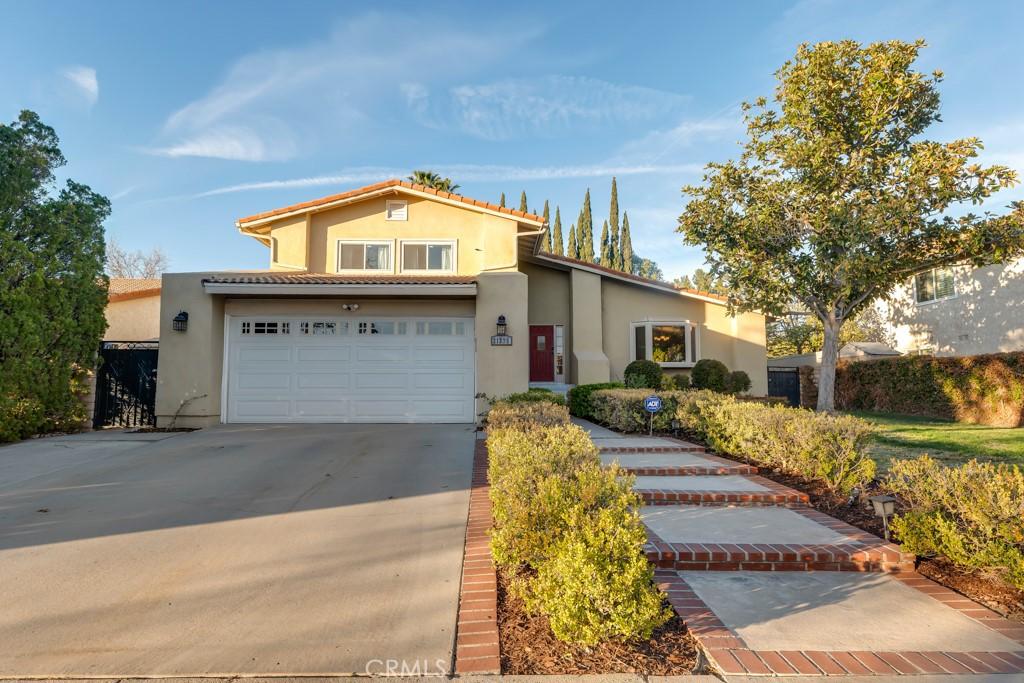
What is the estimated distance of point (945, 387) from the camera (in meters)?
15.3

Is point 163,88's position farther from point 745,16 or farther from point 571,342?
point 745,16

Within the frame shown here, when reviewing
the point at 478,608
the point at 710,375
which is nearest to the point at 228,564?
the point at 478,608

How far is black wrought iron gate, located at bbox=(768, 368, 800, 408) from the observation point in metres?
20.5

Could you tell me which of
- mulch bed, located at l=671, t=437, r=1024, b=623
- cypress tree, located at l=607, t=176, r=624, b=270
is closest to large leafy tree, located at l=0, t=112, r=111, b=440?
mulch bed, located at l=671, t=437, r=1024, b=623

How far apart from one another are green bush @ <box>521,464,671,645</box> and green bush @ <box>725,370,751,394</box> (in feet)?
42.7

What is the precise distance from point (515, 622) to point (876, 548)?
10.1 feet

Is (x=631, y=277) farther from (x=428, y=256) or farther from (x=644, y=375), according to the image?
(x=428, y=256)

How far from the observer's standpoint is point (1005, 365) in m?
13.7

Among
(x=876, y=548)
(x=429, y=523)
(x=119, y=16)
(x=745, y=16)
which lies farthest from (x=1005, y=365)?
(x=119, y=16)

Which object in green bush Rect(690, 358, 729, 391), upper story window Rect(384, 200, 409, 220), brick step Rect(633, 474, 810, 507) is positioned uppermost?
upper story window Rect(384, 200, 409, 220)

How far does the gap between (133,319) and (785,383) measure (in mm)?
23698

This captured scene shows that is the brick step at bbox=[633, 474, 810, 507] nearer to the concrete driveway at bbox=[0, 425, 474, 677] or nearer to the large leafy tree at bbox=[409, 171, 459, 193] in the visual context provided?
the concrete driveway at bbox=[0, 425, 474, 677]

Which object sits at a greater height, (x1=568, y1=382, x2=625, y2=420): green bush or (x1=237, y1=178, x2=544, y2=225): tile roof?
(x1=237, y1=178, x2=544, y2=225): tile roof

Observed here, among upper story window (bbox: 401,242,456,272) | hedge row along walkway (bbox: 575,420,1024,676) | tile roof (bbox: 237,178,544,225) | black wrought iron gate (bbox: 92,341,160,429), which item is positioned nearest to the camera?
hedge row along walkway (bbox: 575,420,1024,676)
